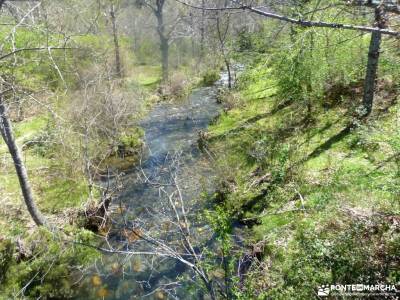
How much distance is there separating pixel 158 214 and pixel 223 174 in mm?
2020

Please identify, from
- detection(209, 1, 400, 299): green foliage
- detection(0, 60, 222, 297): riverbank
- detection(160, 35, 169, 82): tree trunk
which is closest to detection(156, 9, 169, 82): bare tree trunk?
detection(160, 35, 169, 82): tree trunk

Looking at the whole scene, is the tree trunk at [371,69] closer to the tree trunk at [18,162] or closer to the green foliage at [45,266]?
the green foliage at [45,266]

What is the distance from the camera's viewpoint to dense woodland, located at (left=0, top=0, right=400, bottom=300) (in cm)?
500

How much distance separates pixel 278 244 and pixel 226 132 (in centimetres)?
680

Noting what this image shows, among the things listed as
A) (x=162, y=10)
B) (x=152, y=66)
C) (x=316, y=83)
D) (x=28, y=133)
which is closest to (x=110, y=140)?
(x=28, y=133)

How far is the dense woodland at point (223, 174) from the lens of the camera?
16.4 ft

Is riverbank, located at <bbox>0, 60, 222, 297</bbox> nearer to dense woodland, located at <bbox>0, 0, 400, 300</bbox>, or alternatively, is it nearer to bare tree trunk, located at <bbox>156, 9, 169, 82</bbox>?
dense woodland, located at <bbox>0, 0, 400, 300</bbox>

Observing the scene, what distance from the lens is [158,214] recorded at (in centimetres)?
912

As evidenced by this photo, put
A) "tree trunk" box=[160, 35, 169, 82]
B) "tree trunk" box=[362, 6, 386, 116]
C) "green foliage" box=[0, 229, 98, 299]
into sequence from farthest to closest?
1. "tree trunk" box=[160, 35, 169, 82]
2. "tree trunk" box=[362, 6, 386, 116]
3. "green foliage" box=[0, 229, 98, 299]

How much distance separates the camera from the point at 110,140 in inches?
512

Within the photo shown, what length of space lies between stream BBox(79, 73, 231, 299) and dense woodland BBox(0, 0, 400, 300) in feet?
0.16

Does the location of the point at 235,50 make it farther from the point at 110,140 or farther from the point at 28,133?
the point at 28,133

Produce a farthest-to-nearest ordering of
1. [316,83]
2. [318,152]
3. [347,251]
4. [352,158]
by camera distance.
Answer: [316,83] < [318,152] < [352,158] < [347,251]

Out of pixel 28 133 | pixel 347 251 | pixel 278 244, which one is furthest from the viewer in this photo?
pixel 28 133
